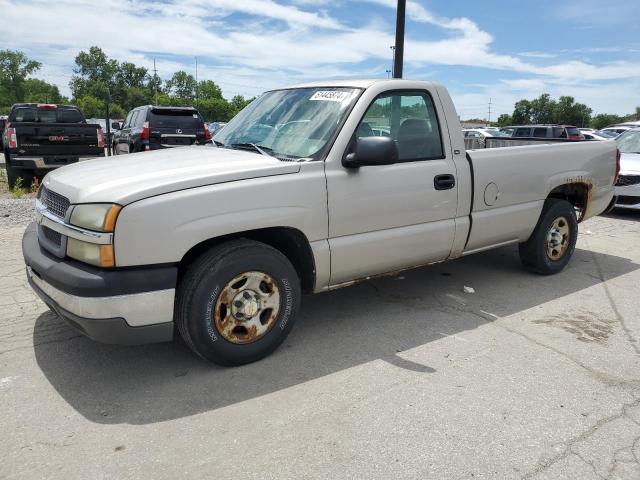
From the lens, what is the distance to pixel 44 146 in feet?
33.3

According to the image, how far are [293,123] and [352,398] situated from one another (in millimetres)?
2064

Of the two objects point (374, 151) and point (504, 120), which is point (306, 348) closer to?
point (374, 151)

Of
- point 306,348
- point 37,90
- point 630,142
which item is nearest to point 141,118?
point 630,142

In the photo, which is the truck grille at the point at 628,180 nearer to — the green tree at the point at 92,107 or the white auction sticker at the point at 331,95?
the white auction sticker at the point at 331,95

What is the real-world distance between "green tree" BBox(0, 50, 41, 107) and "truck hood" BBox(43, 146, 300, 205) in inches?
4358

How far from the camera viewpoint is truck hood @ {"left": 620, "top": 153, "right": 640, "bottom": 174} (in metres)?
9.30

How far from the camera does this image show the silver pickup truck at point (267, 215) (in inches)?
117

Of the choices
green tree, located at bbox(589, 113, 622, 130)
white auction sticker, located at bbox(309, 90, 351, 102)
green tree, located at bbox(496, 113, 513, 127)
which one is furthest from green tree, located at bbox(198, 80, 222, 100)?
white auction sticker, located at bbox(309, 90, 351, 102)

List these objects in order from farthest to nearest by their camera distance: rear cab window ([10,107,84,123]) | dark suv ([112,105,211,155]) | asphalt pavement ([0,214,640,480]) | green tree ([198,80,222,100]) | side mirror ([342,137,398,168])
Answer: green tree ([198,80,222,100]) < dark suv ([112,105,211,155]) < rear cab window ([10,107,84,123]) < side mirror ([342,137,398,168]) < asphalt pavement ([0,214,640,480])

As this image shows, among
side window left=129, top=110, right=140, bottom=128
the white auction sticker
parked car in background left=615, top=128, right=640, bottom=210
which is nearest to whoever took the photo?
the white auction sticker

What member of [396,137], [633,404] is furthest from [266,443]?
[396,137]

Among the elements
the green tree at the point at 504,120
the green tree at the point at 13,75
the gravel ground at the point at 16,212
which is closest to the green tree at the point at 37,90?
the green tree at the point at 13,75

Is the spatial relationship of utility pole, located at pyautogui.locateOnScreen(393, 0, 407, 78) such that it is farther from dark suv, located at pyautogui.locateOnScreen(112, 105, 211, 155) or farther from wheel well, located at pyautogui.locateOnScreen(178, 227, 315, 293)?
wheel well, located at pyautogui.locateOnScreen(178, 227, 315, 293)

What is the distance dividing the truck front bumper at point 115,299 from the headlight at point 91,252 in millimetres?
46
